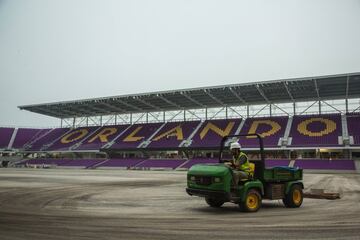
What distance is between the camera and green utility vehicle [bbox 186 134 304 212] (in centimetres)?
898

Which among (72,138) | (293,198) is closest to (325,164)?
(293,198)

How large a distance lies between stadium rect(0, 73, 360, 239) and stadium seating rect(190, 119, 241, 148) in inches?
6.9

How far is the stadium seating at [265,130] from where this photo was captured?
46419 millimetres

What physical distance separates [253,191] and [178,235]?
3.54 metres

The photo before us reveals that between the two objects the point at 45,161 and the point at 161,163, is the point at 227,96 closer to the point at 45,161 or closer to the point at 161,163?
the point at 161,163

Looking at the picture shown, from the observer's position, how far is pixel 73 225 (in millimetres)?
7430

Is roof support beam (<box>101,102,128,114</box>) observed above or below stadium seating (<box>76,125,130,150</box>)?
above

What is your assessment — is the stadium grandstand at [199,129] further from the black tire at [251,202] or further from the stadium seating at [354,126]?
the black tire at [251,202]

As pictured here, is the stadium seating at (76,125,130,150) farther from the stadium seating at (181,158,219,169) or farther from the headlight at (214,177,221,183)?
the headlight at (214,177,221,183)

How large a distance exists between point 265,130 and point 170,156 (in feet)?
50.5

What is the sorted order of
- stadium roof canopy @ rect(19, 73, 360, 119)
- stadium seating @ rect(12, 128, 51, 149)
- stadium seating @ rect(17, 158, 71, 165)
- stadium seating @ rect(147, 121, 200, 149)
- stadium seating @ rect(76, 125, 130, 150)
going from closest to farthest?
stadium roof canopy @ rect(19, 73, 360, 119) → stadium seating @ rect(147, 121, 200, 149) → stadium seating @ rect(76, 125, 130, 150) → stadium seating @ rect(17, 158, 71, 165) → stadium seating @ rect(12, 128, 51, 149)

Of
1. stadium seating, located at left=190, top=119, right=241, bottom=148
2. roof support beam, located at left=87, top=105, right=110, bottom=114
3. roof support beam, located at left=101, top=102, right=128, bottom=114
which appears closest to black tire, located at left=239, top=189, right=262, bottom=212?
stadium seating, located at left=190, top=119, right=241, bottom=148

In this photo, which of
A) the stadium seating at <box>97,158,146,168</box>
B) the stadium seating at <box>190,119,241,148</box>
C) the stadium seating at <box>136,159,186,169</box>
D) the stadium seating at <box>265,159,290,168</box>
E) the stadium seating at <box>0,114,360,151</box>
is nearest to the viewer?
the stadium seating at <box>265,159,290,168</box>

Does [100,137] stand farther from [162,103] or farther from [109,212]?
[109,212]
